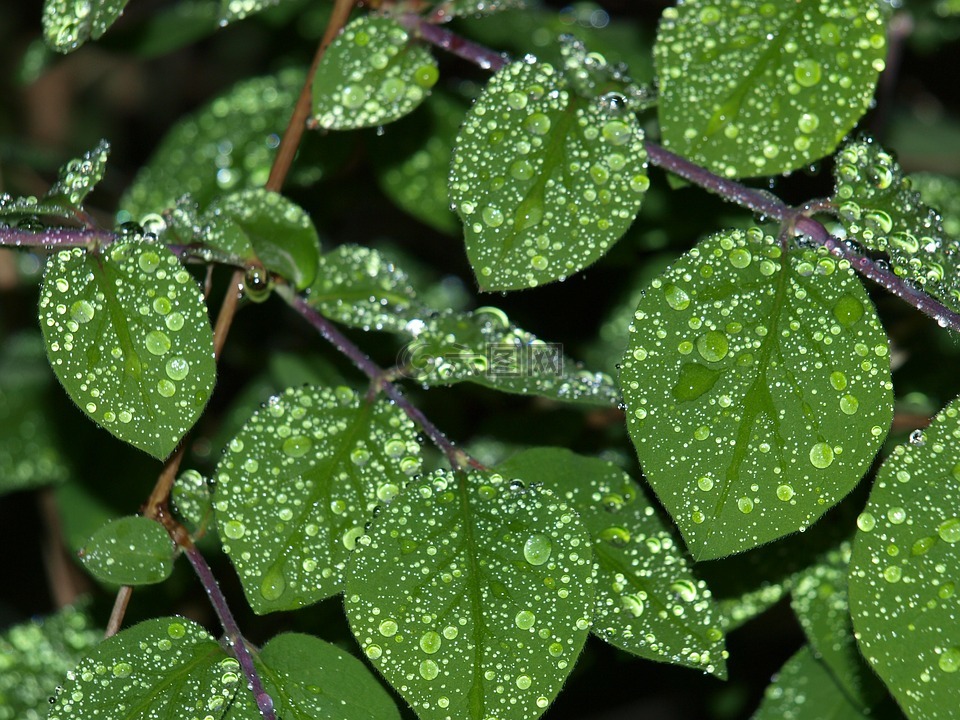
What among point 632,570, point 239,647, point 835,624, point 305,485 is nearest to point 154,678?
point 239,647

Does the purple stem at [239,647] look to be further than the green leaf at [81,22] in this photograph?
No

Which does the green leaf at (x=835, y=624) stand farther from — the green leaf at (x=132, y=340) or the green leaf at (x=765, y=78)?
the green leaf at (x=132, y=340)

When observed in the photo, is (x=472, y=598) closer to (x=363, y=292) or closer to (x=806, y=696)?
(x=363, y=292)

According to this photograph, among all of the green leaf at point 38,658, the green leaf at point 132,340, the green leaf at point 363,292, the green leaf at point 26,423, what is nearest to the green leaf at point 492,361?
the green leaf at point 363,292

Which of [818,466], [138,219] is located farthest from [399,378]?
[138,219]

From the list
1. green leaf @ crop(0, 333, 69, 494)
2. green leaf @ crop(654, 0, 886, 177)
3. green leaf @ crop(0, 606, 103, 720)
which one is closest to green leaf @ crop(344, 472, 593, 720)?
green leaf @ crop(654, 0, 886, 177)

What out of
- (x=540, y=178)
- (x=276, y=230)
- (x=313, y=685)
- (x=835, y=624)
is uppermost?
(x=540, y=178)
